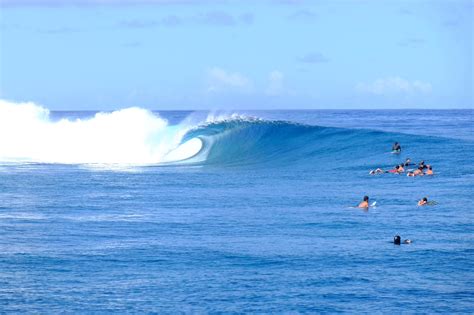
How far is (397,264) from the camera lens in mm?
17984

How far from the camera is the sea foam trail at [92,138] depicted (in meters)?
47.9

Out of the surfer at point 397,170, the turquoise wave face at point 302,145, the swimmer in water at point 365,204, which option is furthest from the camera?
the turquoise wave face at point 302,145

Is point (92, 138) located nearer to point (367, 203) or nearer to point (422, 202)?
point (367, 203)

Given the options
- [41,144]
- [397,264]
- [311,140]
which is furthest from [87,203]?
[41,144]

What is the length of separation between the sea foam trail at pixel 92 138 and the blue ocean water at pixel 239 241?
10.2 m

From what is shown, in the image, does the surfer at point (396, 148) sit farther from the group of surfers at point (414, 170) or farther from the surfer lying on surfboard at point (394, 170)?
the surfer lying on surfboard at point (394, 170)

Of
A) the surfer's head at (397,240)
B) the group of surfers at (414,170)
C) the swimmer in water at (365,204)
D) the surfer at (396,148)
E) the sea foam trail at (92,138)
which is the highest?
the sea foam trail at (92,138)

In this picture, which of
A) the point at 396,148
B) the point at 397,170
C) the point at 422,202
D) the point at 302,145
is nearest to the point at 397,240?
the point at 422,202

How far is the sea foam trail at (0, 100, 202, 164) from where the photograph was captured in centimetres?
4791

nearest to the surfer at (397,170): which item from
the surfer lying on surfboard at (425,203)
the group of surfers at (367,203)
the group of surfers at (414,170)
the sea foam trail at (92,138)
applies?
the group of surfers at (414,170)

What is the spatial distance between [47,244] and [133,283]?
4.29 meters

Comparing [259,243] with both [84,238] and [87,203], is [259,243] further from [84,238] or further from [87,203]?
[87,203]

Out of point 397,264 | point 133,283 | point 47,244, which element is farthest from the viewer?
point 47,244

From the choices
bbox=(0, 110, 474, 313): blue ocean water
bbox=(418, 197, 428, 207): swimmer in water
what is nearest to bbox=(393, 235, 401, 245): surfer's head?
bbox=(0, 110, 474, 313): blue ocean water
